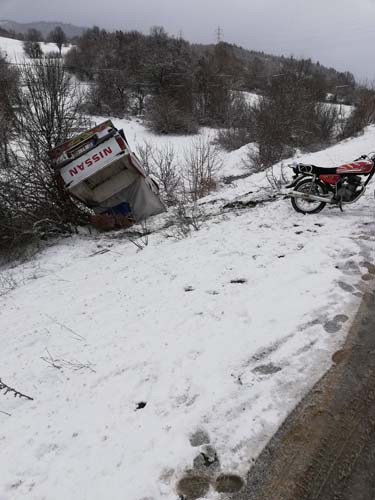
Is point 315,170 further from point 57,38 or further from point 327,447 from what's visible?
point 57,38

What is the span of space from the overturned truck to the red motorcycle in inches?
145

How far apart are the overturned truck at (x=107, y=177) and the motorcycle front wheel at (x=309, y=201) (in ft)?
12.1

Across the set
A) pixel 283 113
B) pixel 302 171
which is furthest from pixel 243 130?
pixel 302 171

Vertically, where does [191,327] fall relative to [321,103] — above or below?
below

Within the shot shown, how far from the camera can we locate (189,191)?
11969 millimetres

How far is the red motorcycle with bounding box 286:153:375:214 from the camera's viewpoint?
601cm

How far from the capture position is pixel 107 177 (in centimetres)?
836

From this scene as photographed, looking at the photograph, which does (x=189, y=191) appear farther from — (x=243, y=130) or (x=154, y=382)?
(x=243, y=130)

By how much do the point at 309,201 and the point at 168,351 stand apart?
14.1 ft

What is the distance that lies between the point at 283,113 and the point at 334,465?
2097 centimetres

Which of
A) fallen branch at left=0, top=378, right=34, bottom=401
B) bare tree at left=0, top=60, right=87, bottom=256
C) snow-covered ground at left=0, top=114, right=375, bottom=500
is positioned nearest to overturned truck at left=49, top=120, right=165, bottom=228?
bare tree at left=0, top=60, right=87, bottom=256

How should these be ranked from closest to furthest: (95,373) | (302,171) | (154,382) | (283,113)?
1. (154,382)
2. (95,373)
3. (302,171)
4. (283,113)

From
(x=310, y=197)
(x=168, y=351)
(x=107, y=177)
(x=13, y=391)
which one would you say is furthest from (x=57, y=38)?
(x=168, y=351)

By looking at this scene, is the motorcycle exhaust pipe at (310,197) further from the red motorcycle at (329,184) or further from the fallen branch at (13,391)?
the fallen branch at (13,391)
